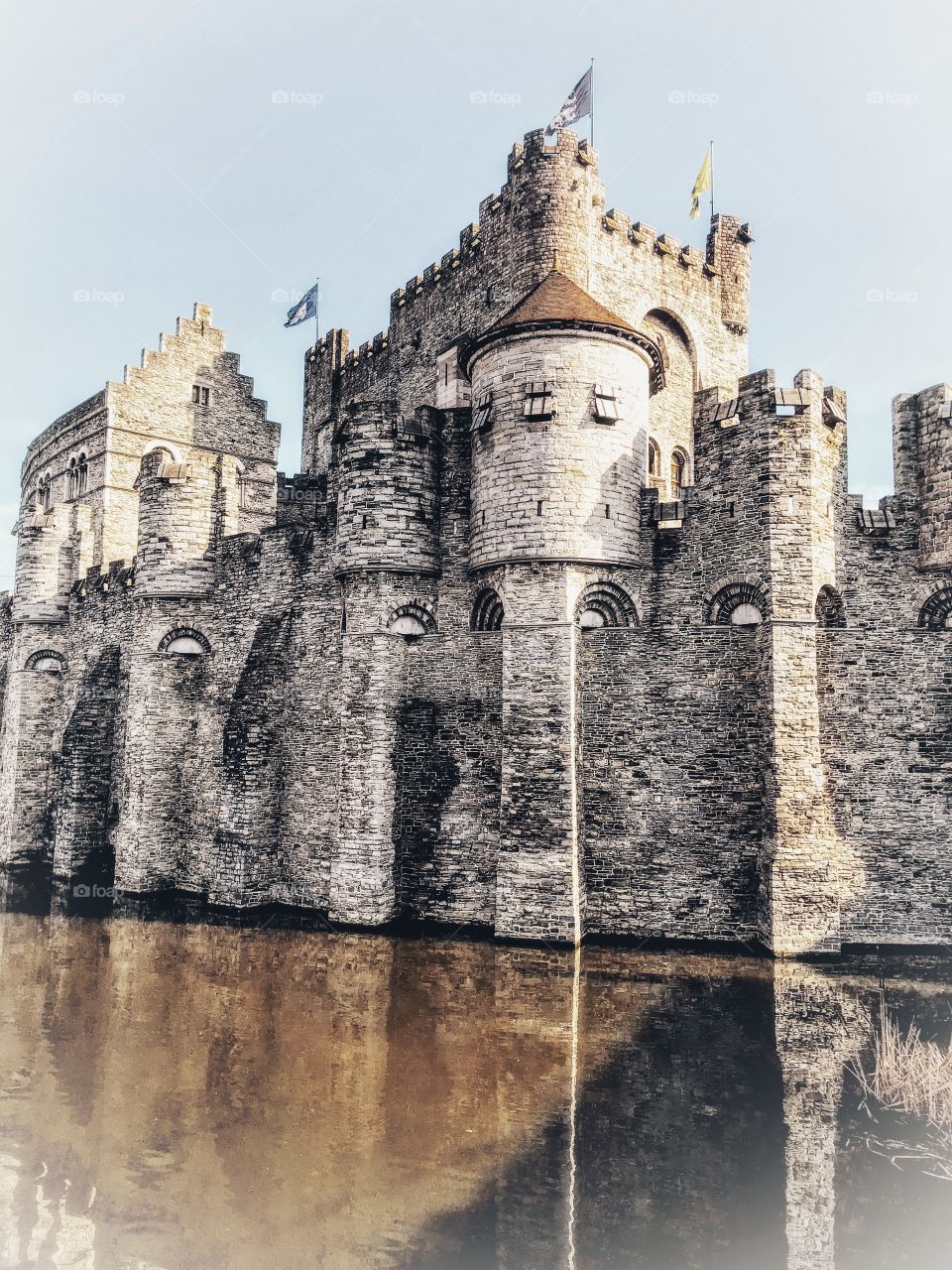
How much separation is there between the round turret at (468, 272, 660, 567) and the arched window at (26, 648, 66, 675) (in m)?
18.9

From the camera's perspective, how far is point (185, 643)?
75.2ft

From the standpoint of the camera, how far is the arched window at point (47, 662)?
29594 mm

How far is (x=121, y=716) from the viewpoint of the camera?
2531cm

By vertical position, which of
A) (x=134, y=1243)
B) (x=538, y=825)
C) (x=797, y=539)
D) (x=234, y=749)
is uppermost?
(x=797, y=539)

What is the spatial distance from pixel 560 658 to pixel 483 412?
5.74 meters

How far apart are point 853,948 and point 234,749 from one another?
45.5ft

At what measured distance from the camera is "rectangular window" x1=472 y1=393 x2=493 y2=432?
18.0 meters

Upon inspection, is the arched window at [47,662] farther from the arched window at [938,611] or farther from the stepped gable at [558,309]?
the arched window at [938,611]

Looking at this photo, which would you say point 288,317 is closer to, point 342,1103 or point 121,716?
point 121,716

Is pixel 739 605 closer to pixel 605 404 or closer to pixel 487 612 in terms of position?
pixel 605 404

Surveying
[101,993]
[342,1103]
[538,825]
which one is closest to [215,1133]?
[342,1103]

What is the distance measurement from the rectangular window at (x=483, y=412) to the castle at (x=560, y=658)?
104 millimetres

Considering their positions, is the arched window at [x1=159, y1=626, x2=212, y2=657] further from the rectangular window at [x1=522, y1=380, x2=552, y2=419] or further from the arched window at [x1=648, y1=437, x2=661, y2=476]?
the arched window at [x1=648, y1=437, x2=661, y2=476]

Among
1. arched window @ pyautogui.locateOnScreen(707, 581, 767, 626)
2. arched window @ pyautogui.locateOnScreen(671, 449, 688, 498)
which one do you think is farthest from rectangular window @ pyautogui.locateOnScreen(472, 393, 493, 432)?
arched window @ pyautogui.locateOnScreen(671, 449, 688, 498)
